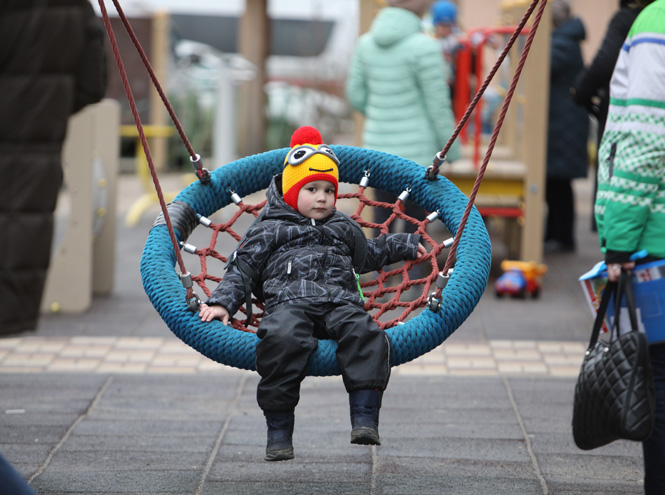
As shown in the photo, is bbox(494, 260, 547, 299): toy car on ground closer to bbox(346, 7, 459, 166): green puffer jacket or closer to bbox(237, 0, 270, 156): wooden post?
bbox(346, 7, 459, 166): green puffer jacket

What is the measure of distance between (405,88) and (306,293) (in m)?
3.21

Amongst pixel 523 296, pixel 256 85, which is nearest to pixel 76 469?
pixel 523 296

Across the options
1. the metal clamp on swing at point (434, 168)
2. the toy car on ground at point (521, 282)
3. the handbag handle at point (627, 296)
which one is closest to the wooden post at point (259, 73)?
the toy car on ground at point (521, 282)

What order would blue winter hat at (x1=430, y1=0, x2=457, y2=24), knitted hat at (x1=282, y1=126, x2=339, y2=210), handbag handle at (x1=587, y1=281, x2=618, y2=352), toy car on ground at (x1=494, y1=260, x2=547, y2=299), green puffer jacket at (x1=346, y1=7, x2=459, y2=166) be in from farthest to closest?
blue winter hat at (x1=430, y1=0, x2=457, y2=24), toy car on ground at (x1=494, y1=260, x2=547, y2=299), green puffer jacket at (x1=346, y1=7, x2=459, y2=166), knitted hat at (x1=282, y1=126, x2=339, y2=210), handbag handle at (x1=587, y1=281, x2=618, y2=352)

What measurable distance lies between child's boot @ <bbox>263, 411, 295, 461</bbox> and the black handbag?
875 millimetres

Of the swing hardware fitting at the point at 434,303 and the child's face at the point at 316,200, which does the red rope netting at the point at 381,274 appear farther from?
the child's face at the point at 316,200

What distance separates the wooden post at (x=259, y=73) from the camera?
14180mm

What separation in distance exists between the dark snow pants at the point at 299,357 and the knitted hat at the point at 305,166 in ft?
1.73

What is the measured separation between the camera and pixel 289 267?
3.32m

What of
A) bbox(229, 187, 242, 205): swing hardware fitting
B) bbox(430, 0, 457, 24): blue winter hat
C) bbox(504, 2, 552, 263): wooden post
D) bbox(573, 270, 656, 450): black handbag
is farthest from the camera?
bbox(430, 0, 457, 24): blue winter hat

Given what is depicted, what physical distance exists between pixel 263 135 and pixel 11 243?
12120mm

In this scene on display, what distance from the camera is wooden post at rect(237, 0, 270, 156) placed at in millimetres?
14180

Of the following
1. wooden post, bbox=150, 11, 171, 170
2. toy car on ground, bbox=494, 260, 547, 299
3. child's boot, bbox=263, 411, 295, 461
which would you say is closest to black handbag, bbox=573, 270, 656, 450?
child's boot, bbox=263, 411, 295, 461

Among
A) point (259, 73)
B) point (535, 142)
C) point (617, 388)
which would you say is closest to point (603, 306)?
point (617, 388)
